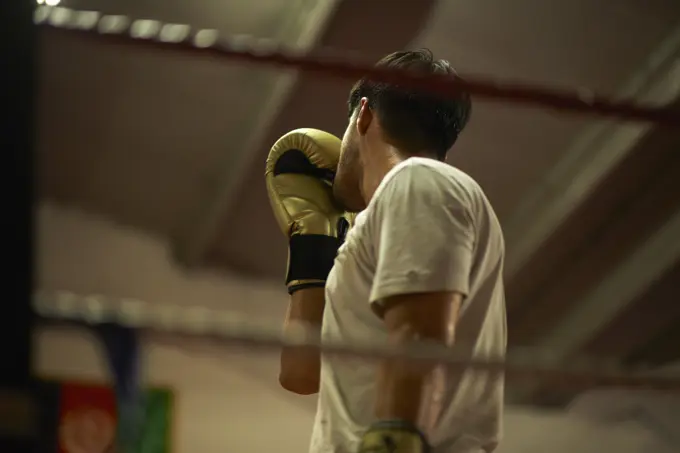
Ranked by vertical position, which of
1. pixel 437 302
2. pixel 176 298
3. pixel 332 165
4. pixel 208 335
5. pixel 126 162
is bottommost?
pixel 208 335

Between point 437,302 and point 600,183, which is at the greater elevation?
point 600,183

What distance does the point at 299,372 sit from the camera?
1.45 meters

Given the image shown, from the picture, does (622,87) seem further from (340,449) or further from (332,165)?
(340,449)

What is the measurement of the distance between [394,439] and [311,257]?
0.65m

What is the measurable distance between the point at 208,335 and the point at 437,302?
0.40 meters

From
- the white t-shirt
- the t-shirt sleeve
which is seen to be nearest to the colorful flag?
the white t-shirt

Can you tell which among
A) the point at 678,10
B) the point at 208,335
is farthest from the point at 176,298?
the point at 208,335

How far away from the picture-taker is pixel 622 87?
2828 mm

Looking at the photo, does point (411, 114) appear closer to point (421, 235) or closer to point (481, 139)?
point (421, 235)

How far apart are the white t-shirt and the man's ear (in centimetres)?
23

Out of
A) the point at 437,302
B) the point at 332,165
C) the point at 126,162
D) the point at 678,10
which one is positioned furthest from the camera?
the point at 126,162

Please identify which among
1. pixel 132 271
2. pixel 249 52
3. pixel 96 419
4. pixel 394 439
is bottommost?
pixel 394 439

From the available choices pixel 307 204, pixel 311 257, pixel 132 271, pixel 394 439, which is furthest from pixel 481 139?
pixel 394 439

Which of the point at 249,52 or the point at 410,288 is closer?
the point at 249,52
